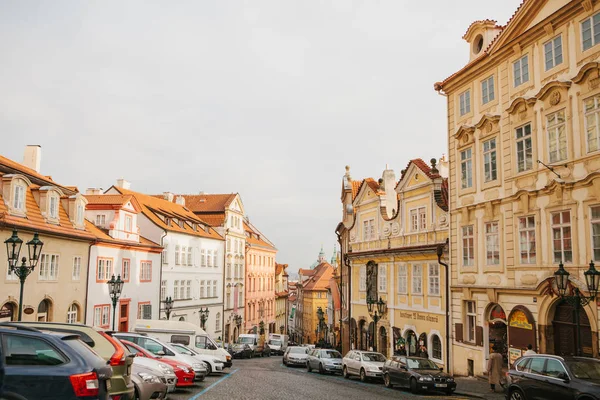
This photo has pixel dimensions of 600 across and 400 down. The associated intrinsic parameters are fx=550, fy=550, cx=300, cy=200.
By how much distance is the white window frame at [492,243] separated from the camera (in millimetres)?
23641

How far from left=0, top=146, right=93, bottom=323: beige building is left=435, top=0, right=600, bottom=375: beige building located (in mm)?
20727

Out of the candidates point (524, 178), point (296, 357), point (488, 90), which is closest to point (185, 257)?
point (296, 357)

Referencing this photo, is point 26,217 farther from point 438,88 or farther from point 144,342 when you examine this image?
point 438,88

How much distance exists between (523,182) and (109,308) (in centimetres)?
2664

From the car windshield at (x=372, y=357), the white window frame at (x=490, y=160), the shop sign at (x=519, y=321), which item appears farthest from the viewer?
the car windshield at (x=372, y=357)

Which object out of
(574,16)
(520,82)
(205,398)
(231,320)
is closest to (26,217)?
(205,398)

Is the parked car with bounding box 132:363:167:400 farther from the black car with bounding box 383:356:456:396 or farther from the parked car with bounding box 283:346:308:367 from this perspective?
the parked car with bounding box 283:346:308:367

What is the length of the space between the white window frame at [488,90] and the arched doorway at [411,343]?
14274 millimetres

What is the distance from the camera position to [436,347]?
2977 cm

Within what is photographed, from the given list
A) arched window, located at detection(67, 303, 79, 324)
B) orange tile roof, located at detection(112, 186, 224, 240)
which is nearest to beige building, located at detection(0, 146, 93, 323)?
arched window, located at detection(67, 303, 79, 324)

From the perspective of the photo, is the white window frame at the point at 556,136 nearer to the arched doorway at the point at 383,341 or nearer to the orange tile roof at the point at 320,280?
the arched doorway at the point at 383,341

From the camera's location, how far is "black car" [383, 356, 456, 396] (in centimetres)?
2053

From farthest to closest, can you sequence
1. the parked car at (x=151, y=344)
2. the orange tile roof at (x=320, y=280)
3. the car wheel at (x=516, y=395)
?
the orange tile roof at (x=320, y=280) < the parked car at (x=151, y=344) < the car wheel at (x=516, y=395)

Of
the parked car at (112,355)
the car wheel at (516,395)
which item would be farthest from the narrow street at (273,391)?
the parked car at (112,355)
